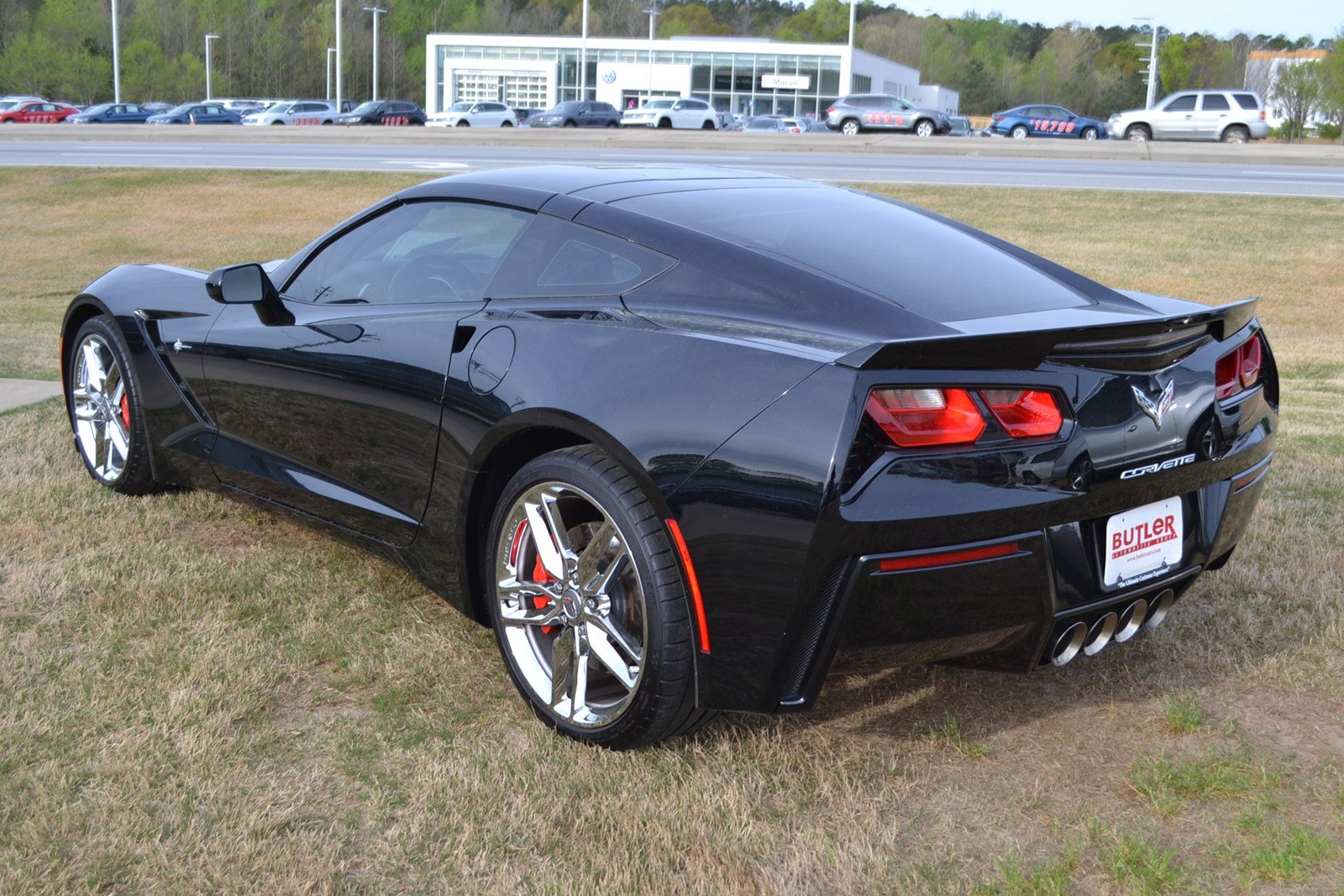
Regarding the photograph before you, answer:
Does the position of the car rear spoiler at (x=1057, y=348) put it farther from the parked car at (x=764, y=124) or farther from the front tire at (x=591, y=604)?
the parked car at (x=764, y=124)

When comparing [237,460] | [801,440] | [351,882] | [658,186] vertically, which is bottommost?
[351,882]

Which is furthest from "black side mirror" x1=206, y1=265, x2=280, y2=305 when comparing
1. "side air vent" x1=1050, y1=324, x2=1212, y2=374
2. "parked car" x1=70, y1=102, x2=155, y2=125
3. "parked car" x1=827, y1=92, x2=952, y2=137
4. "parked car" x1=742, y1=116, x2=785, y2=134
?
"parked car" x1=70, y1=102, x2=155, y2=125

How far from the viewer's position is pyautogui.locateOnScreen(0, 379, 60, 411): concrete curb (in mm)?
6344

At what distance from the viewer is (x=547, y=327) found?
3066 mm

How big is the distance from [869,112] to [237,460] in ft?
130

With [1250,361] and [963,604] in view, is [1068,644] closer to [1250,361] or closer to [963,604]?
[963,604]

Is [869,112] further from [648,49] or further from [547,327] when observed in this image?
[547,327]

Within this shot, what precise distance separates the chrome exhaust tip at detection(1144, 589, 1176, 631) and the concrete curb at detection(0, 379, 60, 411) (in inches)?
213

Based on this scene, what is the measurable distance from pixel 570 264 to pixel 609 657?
101 centimetres

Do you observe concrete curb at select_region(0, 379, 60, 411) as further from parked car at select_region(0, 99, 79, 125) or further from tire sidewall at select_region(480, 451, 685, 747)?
parked car at select_region(0, 99, 79, 125)

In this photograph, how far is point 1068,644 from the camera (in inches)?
110

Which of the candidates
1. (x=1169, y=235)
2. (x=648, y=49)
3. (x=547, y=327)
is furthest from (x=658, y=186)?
(x=648, y=49)

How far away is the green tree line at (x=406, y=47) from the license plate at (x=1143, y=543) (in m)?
60.4

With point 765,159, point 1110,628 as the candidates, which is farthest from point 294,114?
point 1110,628
